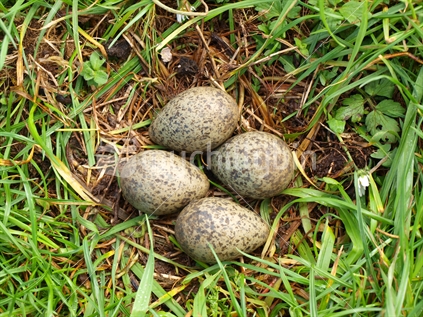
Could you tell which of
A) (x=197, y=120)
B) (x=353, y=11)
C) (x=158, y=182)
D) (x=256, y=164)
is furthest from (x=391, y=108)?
(x=158, y=182)

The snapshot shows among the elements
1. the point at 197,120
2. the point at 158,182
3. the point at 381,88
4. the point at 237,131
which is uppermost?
the point at 381,88

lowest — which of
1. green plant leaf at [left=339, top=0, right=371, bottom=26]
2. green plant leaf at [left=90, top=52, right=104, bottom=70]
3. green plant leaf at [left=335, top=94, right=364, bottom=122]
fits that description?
green plant leaf at [left=335, top=94, right=364, bottom=122]

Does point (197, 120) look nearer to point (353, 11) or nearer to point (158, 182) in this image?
point (158, 182)

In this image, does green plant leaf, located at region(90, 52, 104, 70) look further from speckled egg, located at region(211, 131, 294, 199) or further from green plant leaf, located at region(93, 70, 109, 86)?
speckled egg, located at region(211, 131, 294, 199)

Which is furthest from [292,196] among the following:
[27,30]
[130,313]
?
[27,30]

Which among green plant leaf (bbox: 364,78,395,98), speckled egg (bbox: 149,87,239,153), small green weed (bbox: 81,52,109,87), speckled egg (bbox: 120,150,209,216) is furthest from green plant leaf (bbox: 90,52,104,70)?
green plant leaf (bbox: 364,78,395,98)

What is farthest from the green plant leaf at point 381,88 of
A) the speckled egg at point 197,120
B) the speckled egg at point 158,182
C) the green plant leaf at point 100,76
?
the green plant leaf at point 100,76
